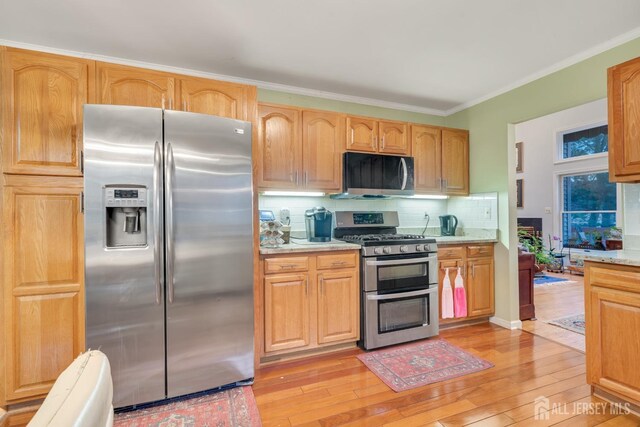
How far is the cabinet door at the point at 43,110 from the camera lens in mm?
1924

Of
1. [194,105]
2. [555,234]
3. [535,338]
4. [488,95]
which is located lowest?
[535,338]

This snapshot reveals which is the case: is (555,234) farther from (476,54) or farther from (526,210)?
(476,54)

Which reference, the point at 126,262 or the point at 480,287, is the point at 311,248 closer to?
the point at 126,262

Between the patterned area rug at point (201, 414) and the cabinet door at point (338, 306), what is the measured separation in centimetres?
83

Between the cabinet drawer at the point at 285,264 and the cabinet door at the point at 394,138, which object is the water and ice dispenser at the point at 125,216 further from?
the cabinet door at the point at 394,138

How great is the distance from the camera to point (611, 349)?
6.27 ft

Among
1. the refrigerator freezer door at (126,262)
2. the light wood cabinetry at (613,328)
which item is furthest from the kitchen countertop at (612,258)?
the refrigerator freezer door at (126,262)

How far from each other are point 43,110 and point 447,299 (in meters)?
3.64

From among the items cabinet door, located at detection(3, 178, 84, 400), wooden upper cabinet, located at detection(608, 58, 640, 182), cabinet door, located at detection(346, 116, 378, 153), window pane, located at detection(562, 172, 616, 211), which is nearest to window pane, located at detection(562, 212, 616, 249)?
window pane, located at detection(562, 172, 616, 211)

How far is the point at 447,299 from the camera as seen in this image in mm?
3160

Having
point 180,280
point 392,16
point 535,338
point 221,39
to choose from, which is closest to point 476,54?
point 392,16

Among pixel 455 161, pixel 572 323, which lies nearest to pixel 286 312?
pixel 455 161

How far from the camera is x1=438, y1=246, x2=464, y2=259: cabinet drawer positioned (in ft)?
10.5

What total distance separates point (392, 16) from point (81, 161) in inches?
91.1
